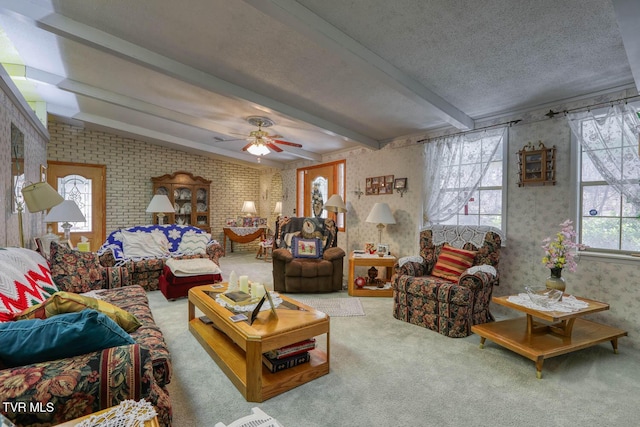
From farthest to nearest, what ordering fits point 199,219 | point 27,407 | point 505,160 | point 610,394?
point 199,219 < point 505,160 < point 610,394 < point 27,407

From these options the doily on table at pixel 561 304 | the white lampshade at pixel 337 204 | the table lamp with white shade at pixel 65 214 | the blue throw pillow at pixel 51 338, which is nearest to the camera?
the blue throw pillow at pixel 51 338

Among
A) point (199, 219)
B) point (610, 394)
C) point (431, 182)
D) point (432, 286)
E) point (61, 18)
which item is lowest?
point (610, 394)

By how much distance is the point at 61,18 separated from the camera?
2496mm

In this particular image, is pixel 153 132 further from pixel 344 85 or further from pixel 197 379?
pixel 197 379

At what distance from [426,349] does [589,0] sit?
258 centimetres

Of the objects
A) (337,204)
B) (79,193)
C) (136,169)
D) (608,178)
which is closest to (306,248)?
(337,204)

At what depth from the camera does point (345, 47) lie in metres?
2.30

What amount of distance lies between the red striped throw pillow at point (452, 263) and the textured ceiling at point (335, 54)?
1482mm

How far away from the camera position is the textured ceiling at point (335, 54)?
6.63 feet

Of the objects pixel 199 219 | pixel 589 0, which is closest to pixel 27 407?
pixel 589 0

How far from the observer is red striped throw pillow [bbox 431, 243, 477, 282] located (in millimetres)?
3324

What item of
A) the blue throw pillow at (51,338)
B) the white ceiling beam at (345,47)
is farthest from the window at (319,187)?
the blue throw pillow at (51,338)

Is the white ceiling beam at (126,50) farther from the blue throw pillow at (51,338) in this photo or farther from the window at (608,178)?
the window at (608,178)

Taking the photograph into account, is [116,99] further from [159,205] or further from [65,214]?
[159,205]
